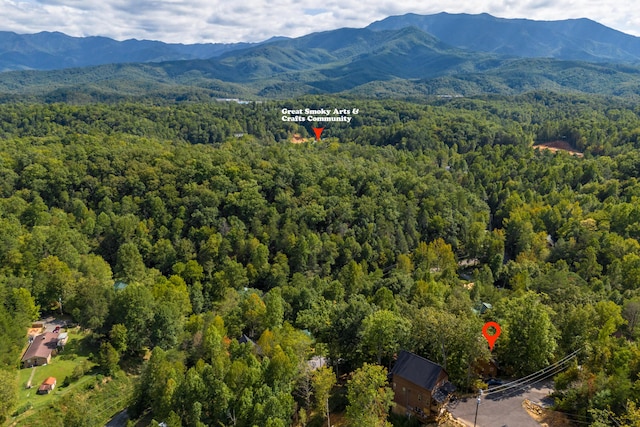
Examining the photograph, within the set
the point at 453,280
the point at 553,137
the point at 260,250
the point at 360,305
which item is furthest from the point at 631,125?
the point at 360,305

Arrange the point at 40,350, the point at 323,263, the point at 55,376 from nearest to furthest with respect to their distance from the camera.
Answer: the point at 55,376 < the point at 40,350 < the point at 323,263

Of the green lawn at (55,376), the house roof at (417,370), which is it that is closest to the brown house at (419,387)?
the house roof at (417,370)

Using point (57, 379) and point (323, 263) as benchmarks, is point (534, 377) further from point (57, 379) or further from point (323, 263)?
point (57, 379)

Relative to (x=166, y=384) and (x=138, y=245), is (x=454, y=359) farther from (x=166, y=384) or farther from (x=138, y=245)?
(x=138, y=245)

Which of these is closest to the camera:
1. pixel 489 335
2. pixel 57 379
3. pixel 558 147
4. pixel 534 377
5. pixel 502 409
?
pixel 502 409

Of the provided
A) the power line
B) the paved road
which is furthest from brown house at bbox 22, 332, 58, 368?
the power line

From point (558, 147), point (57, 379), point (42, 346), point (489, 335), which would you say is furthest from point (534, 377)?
point (558, 147)
